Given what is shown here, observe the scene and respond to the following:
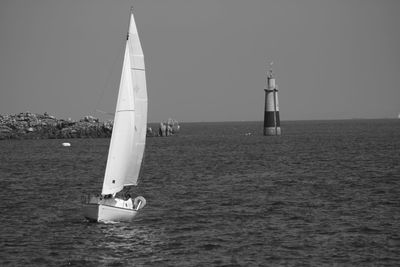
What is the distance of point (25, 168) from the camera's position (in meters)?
77.9

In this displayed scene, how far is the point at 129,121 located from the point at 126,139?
1065 millimetres

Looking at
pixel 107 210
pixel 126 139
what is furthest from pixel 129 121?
pixel 107 210

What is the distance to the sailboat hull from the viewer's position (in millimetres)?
36906

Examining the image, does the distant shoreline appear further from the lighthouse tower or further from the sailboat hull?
the sailboat hull

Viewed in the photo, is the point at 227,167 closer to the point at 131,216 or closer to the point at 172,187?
the point at 172,187

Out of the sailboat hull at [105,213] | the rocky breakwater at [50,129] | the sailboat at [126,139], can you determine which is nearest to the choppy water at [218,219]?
the sailboat hull at [105,213]

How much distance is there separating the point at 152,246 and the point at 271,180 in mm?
29427

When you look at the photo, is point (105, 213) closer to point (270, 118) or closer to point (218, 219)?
point (218, 219)

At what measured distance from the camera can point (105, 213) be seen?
37062 mm

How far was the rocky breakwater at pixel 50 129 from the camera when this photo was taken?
537ft

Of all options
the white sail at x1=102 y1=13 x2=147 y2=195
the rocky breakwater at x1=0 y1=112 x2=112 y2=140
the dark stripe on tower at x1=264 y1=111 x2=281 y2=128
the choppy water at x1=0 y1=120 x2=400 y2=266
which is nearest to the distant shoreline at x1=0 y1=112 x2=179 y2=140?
the rocky breakwater at x1=0 y1=112 x2=112 y2=140

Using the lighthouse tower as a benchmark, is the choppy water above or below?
below

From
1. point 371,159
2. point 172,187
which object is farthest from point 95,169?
point 371,159

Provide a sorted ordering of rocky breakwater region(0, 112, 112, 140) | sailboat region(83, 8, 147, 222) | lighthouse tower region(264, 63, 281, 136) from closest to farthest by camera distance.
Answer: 1. sailboat region(83, 8, 147, 222)
2. lighthouse tower region(264, 63, 281, 136)
3. rocky breakwater region(0, 112, 112, 140)
